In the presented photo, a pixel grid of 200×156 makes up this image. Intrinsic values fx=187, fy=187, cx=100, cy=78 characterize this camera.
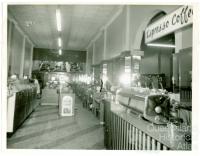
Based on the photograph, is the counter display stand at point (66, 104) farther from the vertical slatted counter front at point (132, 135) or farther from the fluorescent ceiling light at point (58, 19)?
the vertical slatted counter front at point (132, 135)

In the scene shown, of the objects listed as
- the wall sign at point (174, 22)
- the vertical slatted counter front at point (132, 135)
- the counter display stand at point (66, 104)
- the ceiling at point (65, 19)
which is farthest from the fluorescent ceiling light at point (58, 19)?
the wall sign at point (174, 22)

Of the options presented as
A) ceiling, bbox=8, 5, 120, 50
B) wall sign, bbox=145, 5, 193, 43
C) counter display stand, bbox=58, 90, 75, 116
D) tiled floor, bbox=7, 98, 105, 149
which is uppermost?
ceiling, bbox=8, 5, 120, 50

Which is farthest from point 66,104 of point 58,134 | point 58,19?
point 58,19

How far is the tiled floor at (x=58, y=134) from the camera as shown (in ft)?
11.4

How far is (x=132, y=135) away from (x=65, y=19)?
574 centimetres

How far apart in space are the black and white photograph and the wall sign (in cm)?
1

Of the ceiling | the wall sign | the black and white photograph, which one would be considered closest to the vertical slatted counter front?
the black and white photograph

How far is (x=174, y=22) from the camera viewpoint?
213 centimetres

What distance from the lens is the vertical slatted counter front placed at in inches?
63.9

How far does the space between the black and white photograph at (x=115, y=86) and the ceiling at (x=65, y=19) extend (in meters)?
0.03

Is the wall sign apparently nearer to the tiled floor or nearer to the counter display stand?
the tiled floor

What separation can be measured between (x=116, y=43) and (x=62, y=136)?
3.45 meters

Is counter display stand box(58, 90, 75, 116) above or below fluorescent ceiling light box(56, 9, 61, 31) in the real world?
below
